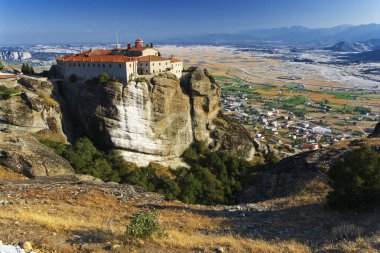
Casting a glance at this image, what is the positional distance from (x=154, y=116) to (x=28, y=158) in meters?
22.1

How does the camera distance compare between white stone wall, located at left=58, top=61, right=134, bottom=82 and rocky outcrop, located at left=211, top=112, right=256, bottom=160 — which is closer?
white stone wall, located at left=58, top=61, right=134, bottom=82

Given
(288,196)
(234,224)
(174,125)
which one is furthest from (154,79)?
(234,224)

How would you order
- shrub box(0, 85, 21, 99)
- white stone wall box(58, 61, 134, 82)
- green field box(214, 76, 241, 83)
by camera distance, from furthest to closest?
green field box(214, 76, 241, 83), white stone wall box(58, 61, 134, 82), shrub box(0, 85, 21, 99)

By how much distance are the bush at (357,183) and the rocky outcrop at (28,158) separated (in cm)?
2296

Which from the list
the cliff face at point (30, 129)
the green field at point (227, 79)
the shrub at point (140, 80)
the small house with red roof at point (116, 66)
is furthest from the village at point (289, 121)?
the cliff face at point (30, 129)

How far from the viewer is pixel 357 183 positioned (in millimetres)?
17953

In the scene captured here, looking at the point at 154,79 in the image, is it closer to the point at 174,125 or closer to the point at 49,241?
the point at 174,125

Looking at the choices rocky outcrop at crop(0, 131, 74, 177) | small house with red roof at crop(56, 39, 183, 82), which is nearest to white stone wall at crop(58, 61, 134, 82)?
small house with red roof at crop(56, 39, 183, 82)

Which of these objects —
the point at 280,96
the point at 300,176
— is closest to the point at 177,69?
the point at 300,176

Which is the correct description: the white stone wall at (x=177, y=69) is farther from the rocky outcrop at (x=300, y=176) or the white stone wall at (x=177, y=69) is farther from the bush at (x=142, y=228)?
the bush at (x=142, y=228)

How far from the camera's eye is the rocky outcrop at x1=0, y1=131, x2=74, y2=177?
2952 cm

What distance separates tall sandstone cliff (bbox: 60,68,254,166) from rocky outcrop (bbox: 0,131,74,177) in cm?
1358

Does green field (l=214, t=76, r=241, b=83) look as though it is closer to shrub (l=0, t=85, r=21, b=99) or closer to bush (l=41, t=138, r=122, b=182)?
bush (l=41, t=138, r=122, b=182)

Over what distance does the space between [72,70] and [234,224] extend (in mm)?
42062
